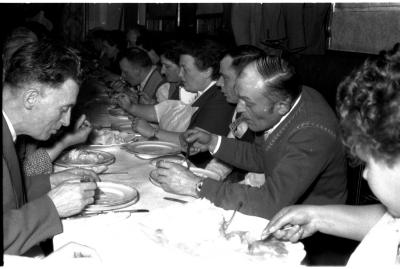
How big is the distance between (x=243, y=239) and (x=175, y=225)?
0.72 ft

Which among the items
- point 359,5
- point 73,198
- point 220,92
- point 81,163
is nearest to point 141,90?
point 220,92

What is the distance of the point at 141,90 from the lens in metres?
5.32

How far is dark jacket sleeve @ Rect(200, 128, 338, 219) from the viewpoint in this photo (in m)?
1.74

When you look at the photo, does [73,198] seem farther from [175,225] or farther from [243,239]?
[243,239]

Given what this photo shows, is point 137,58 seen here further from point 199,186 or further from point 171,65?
point 199,186

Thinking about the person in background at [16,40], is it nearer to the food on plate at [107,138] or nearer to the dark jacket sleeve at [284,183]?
the food on plate at [107,138]

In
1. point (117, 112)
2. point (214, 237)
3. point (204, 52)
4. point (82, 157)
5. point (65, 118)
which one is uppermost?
point (204, 52)

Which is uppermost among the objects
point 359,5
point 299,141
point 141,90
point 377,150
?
point 359,5

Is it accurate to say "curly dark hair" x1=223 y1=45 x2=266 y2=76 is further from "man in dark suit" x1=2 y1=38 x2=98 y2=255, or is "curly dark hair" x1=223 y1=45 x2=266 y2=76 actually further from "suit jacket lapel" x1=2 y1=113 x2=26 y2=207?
Answer: "suit jacket lapel" x1=2 y1=113 x2=26 y2=207

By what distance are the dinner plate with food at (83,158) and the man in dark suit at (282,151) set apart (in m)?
0.49

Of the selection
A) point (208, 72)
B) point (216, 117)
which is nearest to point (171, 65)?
point (208, 72)

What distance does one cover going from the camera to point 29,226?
55.8 inches

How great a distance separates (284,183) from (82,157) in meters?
1.20

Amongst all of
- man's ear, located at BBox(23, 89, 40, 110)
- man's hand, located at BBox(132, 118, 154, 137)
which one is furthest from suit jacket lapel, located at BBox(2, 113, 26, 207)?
man's hand, located at BBox(132, 118, 154, 137)
